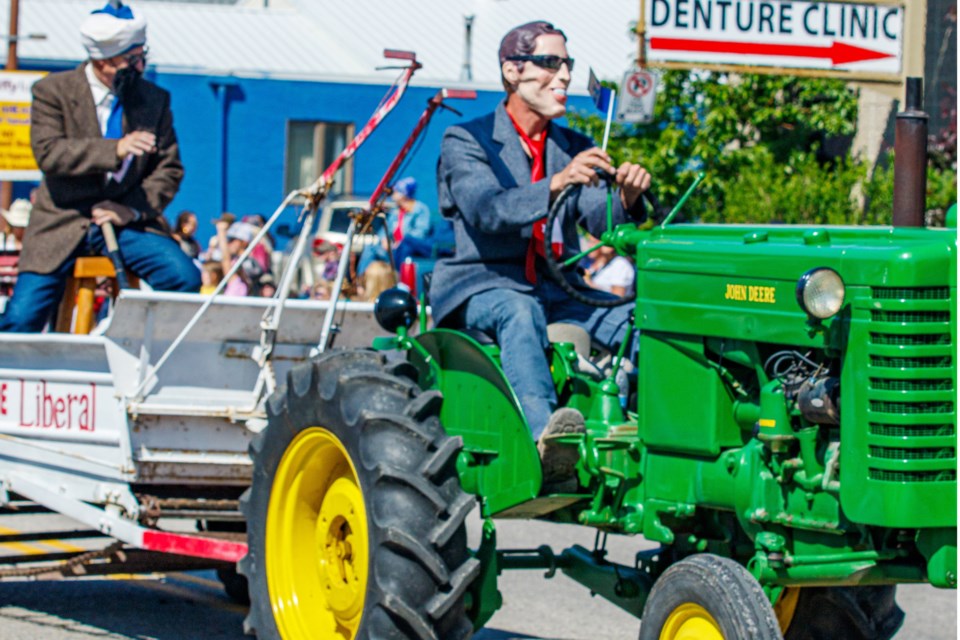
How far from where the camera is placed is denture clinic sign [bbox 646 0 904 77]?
27.9ft

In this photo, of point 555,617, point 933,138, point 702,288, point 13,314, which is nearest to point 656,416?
point 702,288

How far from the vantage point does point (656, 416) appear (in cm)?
501

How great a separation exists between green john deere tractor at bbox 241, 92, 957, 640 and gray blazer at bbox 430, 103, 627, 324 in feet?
0.71

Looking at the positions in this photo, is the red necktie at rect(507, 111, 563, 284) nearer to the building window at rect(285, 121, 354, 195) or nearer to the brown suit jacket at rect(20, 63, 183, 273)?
the brown suit jacket at rect(20, 63, 183, 273)

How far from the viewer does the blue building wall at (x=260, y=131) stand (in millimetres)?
25953

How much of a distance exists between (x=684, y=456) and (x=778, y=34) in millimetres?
4238

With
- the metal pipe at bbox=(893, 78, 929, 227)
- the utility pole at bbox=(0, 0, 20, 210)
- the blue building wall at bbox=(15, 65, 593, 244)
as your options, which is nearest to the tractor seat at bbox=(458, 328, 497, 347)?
the metal pipe at bbox=(893, 78, 929, 227)

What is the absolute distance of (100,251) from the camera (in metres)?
Result: 7.27

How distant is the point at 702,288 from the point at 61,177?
3.58 m

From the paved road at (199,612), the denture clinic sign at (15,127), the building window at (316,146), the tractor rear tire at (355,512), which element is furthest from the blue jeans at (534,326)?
the building window at (316,146)

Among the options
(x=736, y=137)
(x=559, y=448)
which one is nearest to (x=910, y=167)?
(x=559, y=448)

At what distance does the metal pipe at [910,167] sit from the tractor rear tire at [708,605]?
85.5 inches

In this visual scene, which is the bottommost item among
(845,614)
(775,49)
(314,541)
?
(845,614)

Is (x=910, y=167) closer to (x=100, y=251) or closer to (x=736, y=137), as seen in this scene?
(x=100, y=251)
